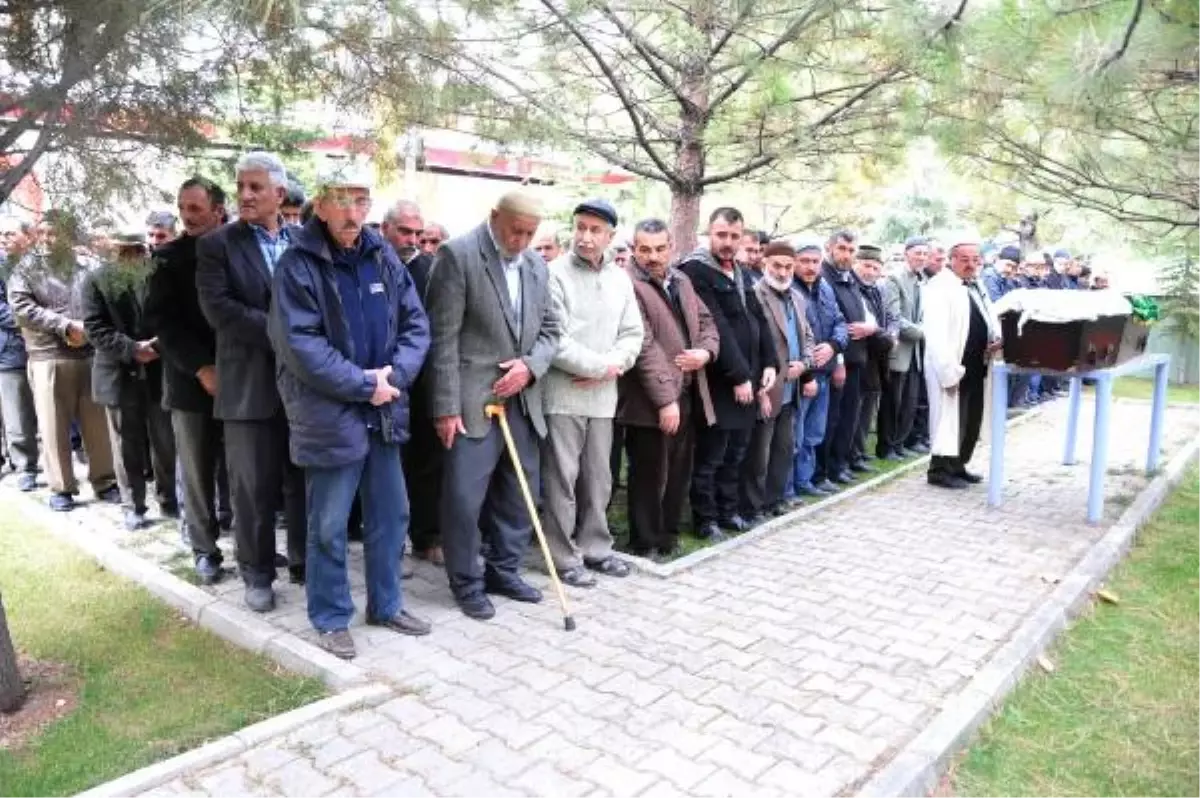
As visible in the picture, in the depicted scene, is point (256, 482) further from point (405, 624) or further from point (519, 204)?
point (519, 204)

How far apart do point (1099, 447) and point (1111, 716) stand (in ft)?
9.50

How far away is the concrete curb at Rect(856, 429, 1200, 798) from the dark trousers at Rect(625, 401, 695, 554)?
2.01 meters

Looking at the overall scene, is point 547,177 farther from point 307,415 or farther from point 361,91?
point 307,415

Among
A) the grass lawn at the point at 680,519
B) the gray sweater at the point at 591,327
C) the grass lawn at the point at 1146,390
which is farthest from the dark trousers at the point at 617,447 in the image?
the grass lawn at the point at 1146,390

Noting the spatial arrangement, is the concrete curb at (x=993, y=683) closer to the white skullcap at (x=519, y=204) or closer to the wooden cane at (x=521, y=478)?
the wooden cane at (x=521, y=478)

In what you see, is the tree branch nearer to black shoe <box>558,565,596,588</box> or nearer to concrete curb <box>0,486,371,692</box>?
black shoe <box>558,565,596,588</box>

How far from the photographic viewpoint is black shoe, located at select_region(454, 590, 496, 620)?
4.34 meters

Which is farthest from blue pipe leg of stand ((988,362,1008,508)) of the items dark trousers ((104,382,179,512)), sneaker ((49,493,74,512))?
sneaker ((49,493,74,512))

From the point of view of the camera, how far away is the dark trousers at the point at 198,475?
4.72 metres

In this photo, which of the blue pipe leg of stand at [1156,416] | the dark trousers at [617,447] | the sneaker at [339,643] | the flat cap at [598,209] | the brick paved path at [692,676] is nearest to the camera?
the brick paved path at [692,676]

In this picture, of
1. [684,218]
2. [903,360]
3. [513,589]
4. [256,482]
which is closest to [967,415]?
[903,360]

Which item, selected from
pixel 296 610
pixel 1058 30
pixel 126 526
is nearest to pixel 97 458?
pixel 126 526

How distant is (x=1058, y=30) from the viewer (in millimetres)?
3367

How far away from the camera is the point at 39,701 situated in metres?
3.63
